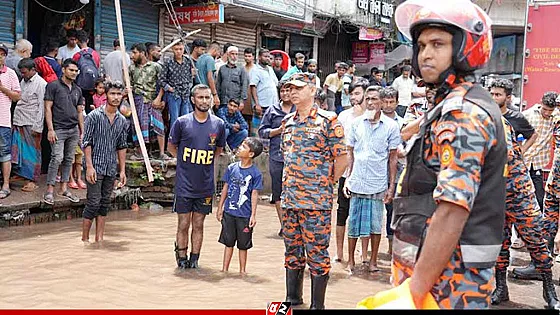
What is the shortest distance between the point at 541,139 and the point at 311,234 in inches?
162

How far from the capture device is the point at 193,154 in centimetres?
626

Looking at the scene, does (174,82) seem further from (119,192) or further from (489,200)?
(489,200)

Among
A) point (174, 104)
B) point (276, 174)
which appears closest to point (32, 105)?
point (174, 104)

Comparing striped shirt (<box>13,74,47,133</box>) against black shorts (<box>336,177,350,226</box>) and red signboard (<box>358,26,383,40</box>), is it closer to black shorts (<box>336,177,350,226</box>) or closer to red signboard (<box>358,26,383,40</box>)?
black shorts (<box>336,177,350,226</box>)

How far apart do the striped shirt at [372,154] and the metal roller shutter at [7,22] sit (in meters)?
6.51

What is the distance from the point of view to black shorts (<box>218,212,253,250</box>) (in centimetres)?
612

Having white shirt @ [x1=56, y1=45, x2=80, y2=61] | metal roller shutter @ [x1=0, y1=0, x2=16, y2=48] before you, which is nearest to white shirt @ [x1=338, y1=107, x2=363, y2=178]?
white shirt @ [x1=56, y1=45, x2=80, y2=61]

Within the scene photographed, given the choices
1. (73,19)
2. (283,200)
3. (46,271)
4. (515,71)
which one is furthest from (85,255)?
(515,71)

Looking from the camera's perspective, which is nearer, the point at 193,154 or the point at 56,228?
the point at 193,154

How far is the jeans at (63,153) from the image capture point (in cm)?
846

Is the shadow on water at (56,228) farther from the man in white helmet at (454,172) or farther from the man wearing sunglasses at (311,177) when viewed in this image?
the man in white helmet at (454,172)

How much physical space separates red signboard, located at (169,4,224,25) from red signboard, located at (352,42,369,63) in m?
8.31

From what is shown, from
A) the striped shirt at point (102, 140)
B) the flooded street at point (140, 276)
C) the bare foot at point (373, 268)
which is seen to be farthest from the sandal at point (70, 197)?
the bare foot at point (373, 268)

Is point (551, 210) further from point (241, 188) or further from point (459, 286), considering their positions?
point (459, 286)
